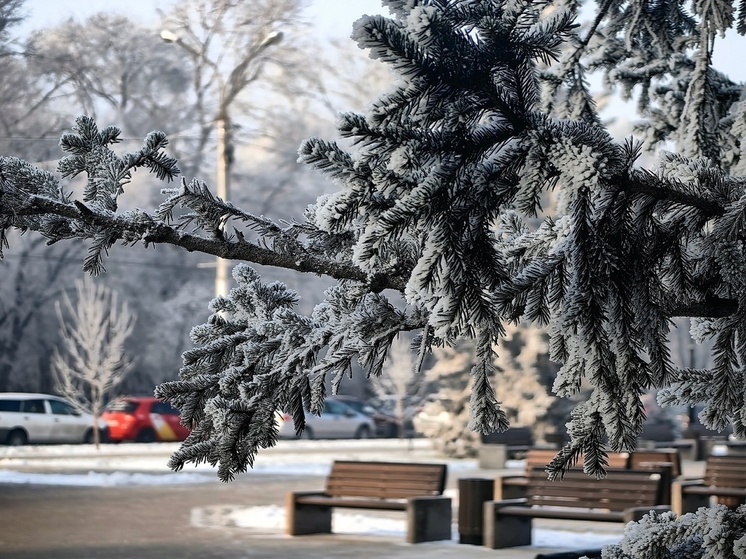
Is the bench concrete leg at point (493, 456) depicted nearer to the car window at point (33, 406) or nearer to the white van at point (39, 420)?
the white van at point (39, 420)

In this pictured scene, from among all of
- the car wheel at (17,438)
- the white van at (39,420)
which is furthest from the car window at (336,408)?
the car wheel at (17,438)

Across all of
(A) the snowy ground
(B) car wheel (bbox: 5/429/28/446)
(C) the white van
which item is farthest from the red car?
(B) car wheel (bbox: 5/429/28/446)

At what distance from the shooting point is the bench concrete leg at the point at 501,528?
434 inches

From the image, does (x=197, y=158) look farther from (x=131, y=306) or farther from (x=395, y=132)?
(x=395, y=132)

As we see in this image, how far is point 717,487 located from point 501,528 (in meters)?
3.52

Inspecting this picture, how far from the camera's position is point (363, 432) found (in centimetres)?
3797

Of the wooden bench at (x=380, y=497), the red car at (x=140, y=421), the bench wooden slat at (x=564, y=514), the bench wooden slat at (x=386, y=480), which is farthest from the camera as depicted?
the red car at (x=140, y=421)

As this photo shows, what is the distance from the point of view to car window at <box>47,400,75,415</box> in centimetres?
3131

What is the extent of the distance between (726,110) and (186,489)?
562 inches

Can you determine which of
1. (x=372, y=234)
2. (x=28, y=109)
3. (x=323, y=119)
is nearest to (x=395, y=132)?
(x=372, y=234)

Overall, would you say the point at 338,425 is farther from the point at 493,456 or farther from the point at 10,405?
the point at 493,456

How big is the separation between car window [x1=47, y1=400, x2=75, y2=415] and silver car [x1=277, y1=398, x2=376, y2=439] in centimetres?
712

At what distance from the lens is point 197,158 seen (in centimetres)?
4128

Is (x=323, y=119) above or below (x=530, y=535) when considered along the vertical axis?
above
